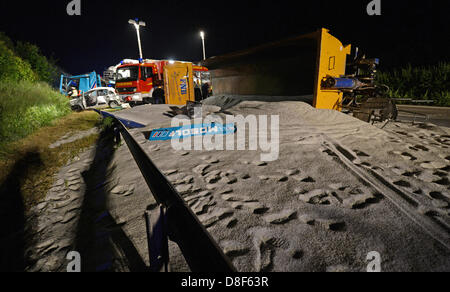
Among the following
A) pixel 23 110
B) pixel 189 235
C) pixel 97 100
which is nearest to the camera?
pixel 189 235

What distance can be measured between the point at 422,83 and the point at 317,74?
6380 millimetres

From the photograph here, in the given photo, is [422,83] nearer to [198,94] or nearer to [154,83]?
[198,94]

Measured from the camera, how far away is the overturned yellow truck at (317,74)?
15.3 ft

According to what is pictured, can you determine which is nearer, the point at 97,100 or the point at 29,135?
the point at 29,135

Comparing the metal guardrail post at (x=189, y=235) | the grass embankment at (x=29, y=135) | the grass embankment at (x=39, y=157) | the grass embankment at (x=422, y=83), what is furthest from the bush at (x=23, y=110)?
the grass embankment at (x=422, y=83)

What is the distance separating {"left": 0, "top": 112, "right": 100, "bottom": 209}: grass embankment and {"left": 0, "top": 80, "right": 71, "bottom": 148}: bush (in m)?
0.25

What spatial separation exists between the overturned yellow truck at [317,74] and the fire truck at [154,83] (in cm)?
322

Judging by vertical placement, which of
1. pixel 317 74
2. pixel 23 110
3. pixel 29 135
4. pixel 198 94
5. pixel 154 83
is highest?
pixel 154 83

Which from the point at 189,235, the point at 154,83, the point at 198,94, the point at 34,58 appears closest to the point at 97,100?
the point at 154,83

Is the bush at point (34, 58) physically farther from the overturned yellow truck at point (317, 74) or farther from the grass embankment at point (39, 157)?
the overturned yellow truck at point (317, 74)

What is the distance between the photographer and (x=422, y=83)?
770cm
